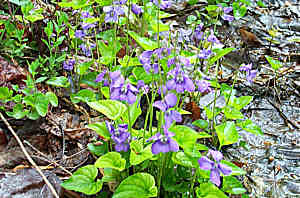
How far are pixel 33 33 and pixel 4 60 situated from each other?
1.27 feet

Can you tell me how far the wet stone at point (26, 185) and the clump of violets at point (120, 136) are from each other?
0.39 metres

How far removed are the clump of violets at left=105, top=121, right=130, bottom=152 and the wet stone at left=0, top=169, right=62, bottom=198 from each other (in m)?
0.39

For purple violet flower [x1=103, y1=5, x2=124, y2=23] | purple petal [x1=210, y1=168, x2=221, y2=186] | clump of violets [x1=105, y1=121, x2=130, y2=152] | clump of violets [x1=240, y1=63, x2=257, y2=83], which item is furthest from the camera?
clump of violets [x1=240, y1=63, x2=257, y2=83]

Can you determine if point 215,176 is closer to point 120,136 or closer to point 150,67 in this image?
point 120,136

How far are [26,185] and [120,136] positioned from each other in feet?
1.76

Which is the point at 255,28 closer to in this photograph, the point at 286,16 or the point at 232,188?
the point at 286,16

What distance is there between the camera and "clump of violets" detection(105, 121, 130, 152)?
4.62 feet

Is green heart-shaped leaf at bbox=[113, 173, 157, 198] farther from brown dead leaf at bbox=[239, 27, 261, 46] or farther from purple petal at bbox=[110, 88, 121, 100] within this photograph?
brown dead leaf at bbox=[239, 27, 261, 46]

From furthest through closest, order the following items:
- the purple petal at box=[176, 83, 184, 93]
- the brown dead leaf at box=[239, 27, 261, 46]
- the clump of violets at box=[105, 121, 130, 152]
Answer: the brown dead leaf at box=[239, 27, 261, 46] → the clump of violets at box=[105, 121, 130, 152] → the purple petal at box=[176, 83, 184, 93]

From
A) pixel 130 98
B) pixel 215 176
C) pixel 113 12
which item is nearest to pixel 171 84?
pixel 130 98

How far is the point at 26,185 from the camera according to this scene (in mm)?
1509

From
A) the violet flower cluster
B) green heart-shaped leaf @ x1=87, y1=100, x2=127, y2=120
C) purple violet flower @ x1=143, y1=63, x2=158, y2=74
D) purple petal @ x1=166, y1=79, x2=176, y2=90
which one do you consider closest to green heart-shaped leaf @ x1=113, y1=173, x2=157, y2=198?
the violet flower cluster

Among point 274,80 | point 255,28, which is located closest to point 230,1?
point 255,28

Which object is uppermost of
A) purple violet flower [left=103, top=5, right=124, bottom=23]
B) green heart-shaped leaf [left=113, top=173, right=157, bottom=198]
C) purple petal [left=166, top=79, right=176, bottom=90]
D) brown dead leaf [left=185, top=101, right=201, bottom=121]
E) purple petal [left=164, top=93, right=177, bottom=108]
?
purple violet flower [left=103, top=5, right=124, bottom=23]
